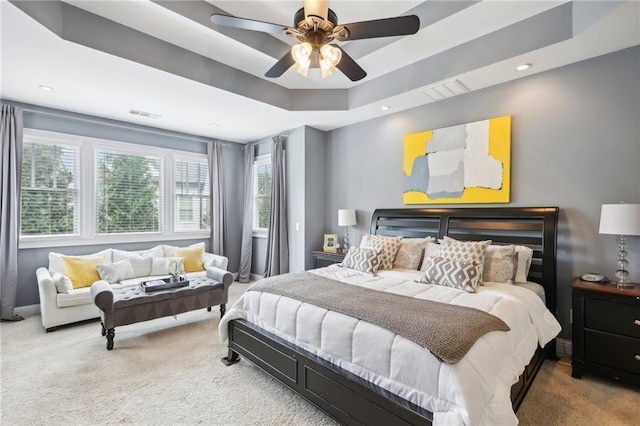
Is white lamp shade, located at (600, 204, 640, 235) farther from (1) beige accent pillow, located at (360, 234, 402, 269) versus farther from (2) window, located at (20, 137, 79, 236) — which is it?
(2) window, located at (20, 137, 79, 236)

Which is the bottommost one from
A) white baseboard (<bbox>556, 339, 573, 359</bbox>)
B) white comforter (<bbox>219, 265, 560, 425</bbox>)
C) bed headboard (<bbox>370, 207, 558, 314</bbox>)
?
white baseboard (<bbox>556, 339, 573, 359</bbox>)

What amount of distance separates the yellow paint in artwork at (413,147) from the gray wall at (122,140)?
357 centimetres

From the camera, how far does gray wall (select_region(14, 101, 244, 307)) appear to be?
4160 mm

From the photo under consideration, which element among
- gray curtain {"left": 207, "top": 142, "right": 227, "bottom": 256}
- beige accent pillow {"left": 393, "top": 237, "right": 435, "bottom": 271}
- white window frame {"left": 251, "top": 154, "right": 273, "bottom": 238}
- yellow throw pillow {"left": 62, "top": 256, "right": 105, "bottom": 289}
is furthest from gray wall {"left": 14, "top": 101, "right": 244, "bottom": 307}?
beige accent pillow {"left": 393, "top": 237, "right": 435, "bottom": 271}

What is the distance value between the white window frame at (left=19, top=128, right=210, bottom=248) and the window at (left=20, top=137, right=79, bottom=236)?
2.7 inches

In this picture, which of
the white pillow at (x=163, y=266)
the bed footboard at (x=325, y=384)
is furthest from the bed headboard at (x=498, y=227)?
the white pillow at (x=163, y=266)

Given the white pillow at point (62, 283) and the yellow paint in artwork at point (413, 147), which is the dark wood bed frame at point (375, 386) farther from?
the white pillow at point (62, 283)

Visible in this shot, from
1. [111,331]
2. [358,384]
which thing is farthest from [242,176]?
[358,384]

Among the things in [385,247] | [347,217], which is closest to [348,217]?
[347,217]

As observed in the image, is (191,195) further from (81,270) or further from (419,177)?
(419,177)

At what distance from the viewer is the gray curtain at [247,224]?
6.02 metres

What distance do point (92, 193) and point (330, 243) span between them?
3.68 metres

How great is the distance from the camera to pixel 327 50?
2230 millimetres

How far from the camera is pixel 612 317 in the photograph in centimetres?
244
